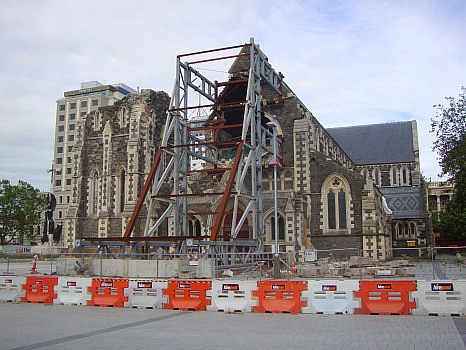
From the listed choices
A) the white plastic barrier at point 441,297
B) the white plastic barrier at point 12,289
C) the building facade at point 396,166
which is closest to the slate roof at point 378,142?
the building facade at point 396,166

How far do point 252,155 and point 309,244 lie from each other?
754 centimetres

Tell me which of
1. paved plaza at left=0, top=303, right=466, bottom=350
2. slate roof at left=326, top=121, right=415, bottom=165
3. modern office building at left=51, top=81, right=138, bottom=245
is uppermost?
modern office building at left=51, top=81, right=138, bottom=245

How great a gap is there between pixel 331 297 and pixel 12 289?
10610 mm

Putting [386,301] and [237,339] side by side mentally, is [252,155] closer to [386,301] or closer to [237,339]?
[386,301]

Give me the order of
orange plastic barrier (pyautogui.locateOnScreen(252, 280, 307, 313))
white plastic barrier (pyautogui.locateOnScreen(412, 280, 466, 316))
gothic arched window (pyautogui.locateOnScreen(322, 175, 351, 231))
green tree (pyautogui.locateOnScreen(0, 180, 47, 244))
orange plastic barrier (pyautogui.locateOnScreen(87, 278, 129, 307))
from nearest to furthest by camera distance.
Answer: white plastic barrier (pyautogui.locateOnScreen(412, 280, 466, 316)) < orange plastic barrier (pyautogui.locateOnScreen(252, 280, 307, 313)) < orange plastic barrier (pyautogui.locateOnScreen(87, 278, 129, 307)) < gothic arched window (pyautogui.locateOnScreen(322, 175, 351, 231)) < green tree (pyautogui.locateOnScreen(0, 180, 47, 244))

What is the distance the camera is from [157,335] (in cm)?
1034

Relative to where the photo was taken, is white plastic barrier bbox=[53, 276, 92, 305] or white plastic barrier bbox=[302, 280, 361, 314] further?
white plastic barrier bbox=[53, 276, 92, 305]

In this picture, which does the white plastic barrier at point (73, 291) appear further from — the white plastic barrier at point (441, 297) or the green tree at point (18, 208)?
the green tree at point (18, 208)

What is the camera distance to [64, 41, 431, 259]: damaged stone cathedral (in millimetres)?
30391

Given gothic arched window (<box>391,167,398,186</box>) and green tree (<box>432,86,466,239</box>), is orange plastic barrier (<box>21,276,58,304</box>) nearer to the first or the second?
green tree (<box>432,86,466,239</box>)

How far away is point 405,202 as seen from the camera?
47.0 meters

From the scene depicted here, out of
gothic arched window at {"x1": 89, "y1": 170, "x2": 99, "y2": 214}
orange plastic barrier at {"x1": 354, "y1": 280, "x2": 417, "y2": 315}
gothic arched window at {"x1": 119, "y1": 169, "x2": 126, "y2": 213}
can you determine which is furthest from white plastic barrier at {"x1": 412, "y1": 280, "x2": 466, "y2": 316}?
gothic arched window at {"x1": 89, "y1": 170, "x2": 99, "y2": 214}

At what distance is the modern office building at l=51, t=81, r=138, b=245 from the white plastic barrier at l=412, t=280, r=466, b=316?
109 m

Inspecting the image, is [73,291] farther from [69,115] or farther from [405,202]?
[69,115]
